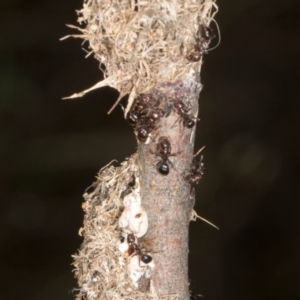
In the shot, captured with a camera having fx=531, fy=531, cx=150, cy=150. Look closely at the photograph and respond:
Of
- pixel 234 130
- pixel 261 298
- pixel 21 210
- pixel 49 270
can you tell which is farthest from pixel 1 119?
pixel 261 298

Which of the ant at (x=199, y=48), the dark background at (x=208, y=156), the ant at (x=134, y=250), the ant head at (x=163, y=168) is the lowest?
the ant at (x=134, y=250)

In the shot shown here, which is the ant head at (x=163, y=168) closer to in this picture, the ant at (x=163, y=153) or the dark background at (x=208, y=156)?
the ant at (x=163, y=153)

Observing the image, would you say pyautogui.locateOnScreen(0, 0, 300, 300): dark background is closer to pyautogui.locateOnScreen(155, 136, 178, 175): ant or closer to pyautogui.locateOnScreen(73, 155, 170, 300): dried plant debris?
pyautogui.locateOnScreen(73, 155, 170, 300): dried plant debris

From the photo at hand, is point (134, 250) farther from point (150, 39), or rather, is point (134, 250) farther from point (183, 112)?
point (150, 39)

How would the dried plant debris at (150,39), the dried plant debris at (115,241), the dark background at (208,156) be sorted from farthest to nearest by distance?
the dark background at (208,156) → the dried plant debris at (115,241) → the dried plant debris at (150,39)

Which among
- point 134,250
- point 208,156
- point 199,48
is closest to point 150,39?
point 199,48

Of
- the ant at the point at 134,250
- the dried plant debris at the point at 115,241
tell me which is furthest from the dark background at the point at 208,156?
the ant at the point at 134,250

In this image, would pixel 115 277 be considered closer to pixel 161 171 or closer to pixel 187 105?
pixel 161 171
